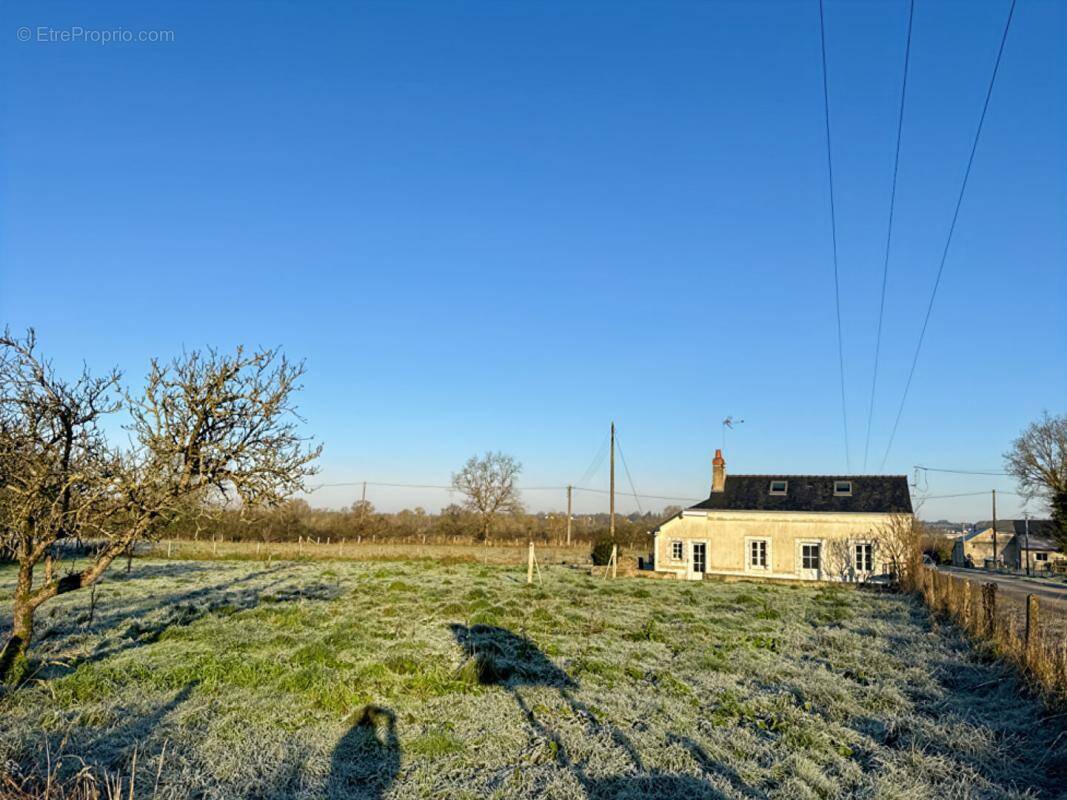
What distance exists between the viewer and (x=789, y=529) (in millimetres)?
28438

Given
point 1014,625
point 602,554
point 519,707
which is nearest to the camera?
point 519,707

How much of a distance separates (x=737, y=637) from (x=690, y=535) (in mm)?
16342

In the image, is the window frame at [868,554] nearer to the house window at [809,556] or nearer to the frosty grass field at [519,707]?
the house window at [809,556]

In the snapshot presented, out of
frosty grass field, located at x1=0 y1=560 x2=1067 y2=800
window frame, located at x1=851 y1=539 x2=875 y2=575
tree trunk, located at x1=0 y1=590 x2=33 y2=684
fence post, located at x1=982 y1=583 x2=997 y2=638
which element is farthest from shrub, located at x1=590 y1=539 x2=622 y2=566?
tree trunk, located at x1=0 y1=590 x2=33 y2=684

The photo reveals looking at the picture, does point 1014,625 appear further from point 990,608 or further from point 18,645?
point 18,645

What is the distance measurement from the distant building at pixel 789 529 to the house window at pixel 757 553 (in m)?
0.04

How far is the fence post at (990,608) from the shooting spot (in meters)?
12.1

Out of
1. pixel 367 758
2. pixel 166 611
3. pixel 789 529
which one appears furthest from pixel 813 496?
pixel 367 758

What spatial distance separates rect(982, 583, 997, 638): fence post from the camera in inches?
478

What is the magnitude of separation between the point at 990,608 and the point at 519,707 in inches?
371

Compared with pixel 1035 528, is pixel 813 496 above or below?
above

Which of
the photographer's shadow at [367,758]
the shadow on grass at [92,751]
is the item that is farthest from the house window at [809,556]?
the shadow on grass at [92,751]

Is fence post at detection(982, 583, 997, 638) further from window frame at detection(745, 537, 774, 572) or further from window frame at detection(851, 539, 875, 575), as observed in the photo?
window frame at detection(745, 537, 774, 572)

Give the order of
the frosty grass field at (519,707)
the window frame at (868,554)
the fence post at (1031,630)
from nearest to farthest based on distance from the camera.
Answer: the frosty grass field at (519,707) < the fence post at (1031,630) < the window frame at (868,554)
